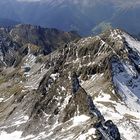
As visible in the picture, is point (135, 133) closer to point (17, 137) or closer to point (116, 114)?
point (116, 114)

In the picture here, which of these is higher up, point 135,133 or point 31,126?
point 31,126

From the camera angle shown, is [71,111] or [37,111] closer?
[71,111]

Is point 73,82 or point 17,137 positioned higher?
point 73,82

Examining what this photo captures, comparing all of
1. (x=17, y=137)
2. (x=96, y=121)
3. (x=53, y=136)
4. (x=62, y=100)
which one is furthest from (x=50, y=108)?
(x=96, y=121)

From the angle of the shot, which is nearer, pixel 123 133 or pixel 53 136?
pixel 53 136

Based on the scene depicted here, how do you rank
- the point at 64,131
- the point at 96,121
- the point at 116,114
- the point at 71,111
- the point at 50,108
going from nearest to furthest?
the point at 96,121 < the point at 64,131 < the point at 71,111 < the point at 50,108 < the point at 116,114

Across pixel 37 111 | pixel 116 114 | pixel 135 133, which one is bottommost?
pixel 135 133

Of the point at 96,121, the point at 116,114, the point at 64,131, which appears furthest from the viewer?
the point at 116,114

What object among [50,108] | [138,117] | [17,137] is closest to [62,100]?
[50,108]

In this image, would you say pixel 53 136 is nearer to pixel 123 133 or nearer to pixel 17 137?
pixel 17 137
